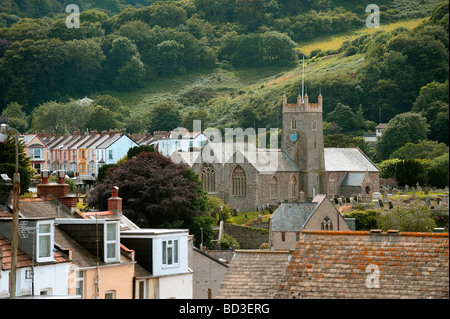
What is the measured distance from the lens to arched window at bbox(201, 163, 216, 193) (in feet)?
299

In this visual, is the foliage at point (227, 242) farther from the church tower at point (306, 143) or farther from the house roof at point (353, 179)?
the house roof at point (353, 179)

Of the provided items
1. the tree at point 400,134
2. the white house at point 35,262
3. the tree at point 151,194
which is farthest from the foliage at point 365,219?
the white house at point 35,262

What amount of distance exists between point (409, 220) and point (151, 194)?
61.0 feet

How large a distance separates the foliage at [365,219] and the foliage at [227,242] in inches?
363

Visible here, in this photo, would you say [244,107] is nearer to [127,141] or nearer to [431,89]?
[431,89]

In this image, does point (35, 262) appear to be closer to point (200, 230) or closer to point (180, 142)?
point (200, 230)

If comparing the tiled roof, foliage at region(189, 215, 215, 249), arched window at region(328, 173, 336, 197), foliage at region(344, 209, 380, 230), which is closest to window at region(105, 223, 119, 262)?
the tiled roof

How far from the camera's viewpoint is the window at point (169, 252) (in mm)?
21750

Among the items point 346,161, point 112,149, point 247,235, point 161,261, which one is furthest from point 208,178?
point 161,261

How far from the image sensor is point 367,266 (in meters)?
14.7

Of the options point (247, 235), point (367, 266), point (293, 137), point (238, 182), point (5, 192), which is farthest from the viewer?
point (293, 137)

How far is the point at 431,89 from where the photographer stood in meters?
141
